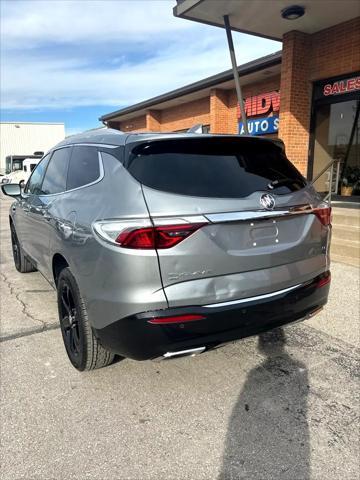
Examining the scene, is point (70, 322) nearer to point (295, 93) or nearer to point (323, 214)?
point (323, 214)

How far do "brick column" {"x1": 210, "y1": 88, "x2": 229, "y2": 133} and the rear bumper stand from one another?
11438mm

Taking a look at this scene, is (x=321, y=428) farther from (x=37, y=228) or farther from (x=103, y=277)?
(x=37, y=228)

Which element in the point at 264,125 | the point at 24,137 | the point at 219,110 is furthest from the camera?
the point at 24,137

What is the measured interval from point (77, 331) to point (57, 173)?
1.62 metres

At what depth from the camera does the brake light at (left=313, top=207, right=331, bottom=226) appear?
2941 mm

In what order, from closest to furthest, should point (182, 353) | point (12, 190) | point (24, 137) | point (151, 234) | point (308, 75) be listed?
point (151, 234), point (182, 353), point (12, 190), point (308, 75), point (24, 137)

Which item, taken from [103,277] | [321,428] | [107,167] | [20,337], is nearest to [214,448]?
[321,428]

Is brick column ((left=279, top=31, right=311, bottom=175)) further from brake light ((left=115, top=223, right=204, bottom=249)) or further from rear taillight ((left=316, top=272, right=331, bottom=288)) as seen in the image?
brake light ((left=115, top=223, right=204, bottom=249))

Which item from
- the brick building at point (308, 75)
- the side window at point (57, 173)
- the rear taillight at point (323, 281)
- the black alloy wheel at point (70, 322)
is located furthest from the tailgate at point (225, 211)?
the brick building at point (308, 75)

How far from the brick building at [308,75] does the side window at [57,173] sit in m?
4.79

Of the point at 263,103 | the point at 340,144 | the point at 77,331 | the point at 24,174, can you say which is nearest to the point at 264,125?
the point at 263,103

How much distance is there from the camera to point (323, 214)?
9.88ft

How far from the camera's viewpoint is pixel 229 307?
8.00 ft

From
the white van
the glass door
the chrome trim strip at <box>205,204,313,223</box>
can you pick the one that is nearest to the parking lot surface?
the chrome trim strip at <box>205,204,313,223</box>
